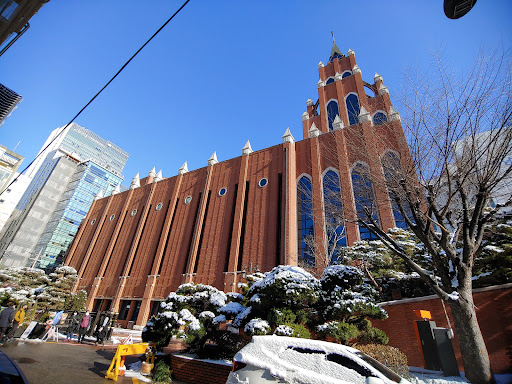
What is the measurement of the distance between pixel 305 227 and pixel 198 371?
14.8m

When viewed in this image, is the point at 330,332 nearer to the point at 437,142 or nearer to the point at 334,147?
the point at 437,142

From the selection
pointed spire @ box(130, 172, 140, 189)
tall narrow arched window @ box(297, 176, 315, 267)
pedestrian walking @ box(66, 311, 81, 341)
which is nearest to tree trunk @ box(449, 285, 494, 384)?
tall narrow arched window @ box(297, 176, 315, 267)

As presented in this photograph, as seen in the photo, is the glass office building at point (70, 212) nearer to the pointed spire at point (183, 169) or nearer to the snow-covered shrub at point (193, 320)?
the pointed spire at point (183, 169)

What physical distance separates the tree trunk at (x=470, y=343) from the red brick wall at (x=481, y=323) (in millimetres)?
1548

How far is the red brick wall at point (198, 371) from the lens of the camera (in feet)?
21.2

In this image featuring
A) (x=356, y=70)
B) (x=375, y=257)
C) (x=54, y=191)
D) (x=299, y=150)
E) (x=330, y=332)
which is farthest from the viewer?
(x=54, y=191)

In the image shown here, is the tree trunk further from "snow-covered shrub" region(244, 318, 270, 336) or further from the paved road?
the paved road

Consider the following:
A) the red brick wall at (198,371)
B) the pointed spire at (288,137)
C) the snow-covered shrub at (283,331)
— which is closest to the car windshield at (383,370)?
the snow-covered shrub at (283,331)

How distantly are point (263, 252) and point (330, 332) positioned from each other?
12726 millimetres

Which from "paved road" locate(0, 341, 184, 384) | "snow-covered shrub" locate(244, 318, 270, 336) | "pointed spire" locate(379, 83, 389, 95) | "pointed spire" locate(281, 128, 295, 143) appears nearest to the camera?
"paved road" locate(0, 341, 184, 384)

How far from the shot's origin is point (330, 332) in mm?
6887

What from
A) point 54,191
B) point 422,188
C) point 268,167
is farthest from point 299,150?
point 54,191

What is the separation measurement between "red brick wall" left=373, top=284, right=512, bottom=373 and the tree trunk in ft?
5.08

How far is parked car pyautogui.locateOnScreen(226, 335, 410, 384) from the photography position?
386 cm
